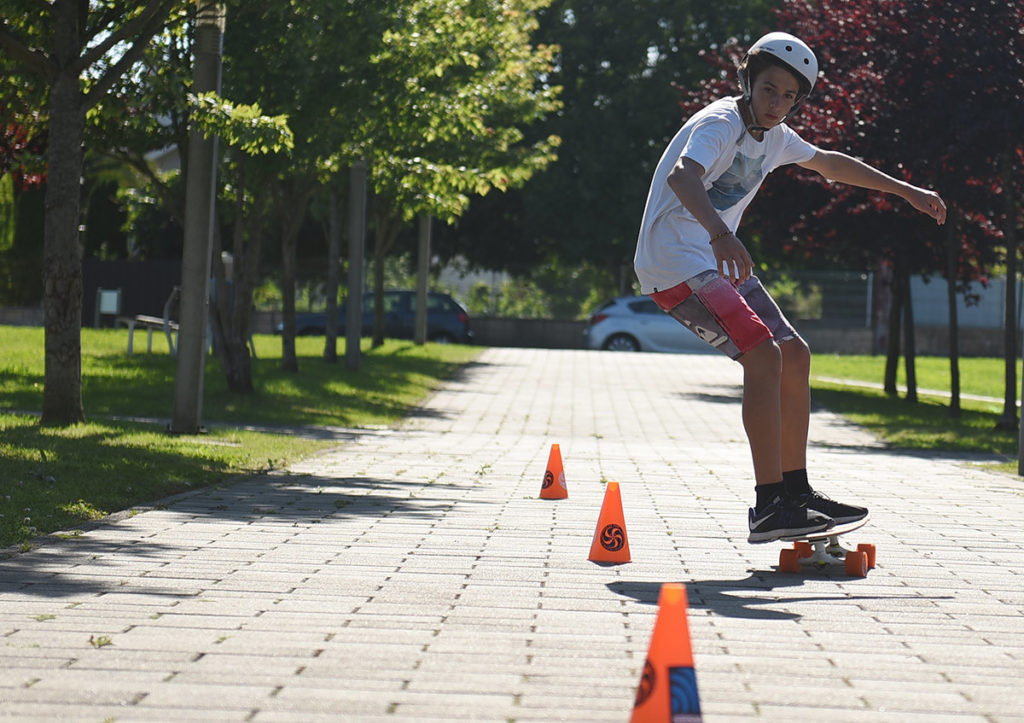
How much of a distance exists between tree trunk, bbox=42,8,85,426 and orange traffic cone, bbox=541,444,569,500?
4.17m

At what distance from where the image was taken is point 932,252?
869 inches

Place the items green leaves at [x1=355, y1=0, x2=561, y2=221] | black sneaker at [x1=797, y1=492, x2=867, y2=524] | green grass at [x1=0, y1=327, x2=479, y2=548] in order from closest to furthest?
black sneaker at [x1=797, y1=492, x2=867, y2=524] < green grass at [x1=0, y1=327, x2=479, y2=548] < green leaves at [x1=355, y1=0, x2=561, y2=221]

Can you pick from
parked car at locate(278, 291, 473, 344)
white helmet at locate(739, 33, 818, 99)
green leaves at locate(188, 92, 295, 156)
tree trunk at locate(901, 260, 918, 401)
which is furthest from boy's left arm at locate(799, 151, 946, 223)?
parked car at locate(278, 291, 473, 344)

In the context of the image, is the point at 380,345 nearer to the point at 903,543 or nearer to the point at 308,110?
the point at 308,110

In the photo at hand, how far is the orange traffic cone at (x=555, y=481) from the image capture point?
905 cm

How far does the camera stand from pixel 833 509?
612 centimetres

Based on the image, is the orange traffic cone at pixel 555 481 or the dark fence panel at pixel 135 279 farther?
the dark fence panel at pixel 135 279

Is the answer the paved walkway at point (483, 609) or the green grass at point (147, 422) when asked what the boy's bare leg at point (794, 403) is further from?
the green grass at point (147, 422)

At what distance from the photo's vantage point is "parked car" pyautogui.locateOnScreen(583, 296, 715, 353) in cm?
3466

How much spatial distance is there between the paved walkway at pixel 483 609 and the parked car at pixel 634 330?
24301 mm

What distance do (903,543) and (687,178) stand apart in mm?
2555

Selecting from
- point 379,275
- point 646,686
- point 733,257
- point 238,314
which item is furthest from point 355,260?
point 646,686

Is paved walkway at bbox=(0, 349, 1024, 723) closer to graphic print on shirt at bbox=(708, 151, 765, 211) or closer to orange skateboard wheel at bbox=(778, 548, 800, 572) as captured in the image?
orange skateboard wheel at bbox=(778, 548, 800, 572)

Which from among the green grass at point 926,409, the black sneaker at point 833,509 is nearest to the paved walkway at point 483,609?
the black sneaker at point 833,509
